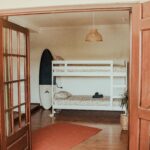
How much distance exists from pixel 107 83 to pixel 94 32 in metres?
2.24

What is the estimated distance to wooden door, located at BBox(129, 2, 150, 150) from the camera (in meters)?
2.24

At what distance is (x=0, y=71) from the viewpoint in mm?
2545

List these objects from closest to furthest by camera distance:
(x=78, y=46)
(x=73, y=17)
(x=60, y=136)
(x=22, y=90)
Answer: (x=22, y=90) → (x=60, y=136) → (x=73, y=17) → (x=78, y=46)

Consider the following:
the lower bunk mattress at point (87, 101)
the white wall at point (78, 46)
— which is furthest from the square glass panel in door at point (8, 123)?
the white wall at point (78, 46)

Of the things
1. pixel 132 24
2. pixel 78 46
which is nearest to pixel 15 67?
pixel 132 24

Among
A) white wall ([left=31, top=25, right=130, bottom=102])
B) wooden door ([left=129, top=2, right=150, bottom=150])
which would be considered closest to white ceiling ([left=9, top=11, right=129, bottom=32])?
white wall ([left=31, top=25, right=130, bottom=102])

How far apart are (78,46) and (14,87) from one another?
419 cm

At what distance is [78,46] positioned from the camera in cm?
687

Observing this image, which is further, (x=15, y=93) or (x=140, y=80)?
(x=15, y=93)

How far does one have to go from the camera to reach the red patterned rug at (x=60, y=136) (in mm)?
3795

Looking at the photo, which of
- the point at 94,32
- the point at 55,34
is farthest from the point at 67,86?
the point at 94,32

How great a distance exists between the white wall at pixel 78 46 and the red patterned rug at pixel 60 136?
85.1 inches

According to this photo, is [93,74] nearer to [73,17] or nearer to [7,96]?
[73,17]

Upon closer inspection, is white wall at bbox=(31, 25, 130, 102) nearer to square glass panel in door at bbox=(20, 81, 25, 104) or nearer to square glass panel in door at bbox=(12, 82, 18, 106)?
square glass panel in door at bbox=(20, 81, 25, 104)
